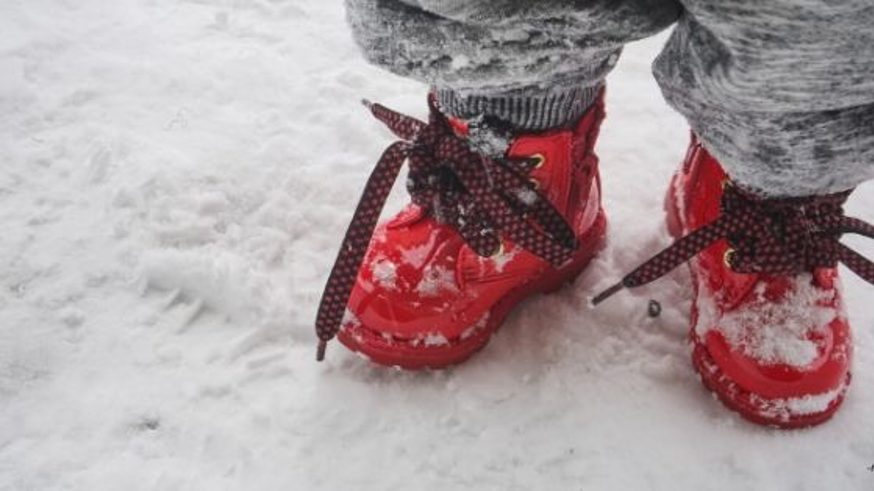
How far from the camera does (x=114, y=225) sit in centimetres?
108

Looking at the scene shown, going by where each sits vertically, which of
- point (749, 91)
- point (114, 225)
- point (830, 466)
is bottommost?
point (830, 466)

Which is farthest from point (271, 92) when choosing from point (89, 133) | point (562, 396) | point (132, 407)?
point (562, 396)

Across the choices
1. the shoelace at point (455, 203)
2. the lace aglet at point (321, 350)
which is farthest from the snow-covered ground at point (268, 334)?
the shoelace at point (455, 203)

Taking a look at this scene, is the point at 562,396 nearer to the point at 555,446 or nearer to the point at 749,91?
the point at 555,446

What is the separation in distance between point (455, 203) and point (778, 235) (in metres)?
0.38

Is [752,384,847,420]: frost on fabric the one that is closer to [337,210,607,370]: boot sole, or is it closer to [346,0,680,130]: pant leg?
[337,210,607,370]: boot sole

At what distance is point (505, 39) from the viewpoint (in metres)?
0.67

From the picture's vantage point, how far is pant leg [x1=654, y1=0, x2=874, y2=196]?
1.86 ft

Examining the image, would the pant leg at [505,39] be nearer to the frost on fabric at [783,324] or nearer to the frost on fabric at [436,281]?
the frost on fabric at [436,281]

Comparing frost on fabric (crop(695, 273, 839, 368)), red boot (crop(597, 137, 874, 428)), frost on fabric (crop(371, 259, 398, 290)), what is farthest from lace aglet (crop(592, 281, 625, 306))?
frost on fabric (crop(371, 259, 398, 290))

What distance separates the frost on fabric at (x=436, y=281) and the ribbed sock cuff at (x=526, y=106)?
197mm

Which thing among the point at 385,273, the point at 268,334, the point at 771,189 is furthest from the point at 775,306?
the point at 268,334

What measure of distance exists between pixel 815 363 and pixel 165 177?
95 cm

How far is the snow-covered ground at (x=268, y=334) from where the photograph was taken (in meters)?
0.84
